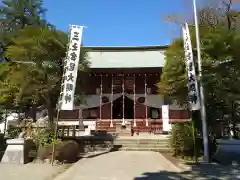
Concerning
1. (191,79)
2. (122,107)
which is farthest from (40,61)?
(122,107)

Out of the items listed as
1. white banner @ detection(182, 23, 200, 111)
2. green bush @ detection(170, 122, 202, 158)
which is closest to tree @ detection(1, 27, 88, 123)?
white banner @ detection(182, 23, 200, 111)

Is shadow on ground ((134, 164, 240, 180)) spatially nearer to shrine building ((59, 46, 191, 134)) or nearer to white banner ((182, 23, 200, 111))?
white banner ((182, 23, 200, 111))

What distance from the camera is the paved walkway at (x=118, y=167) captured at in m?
9.90

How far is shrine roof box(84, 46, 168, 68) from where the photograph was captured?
24.5 m

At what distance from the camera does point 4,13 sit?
94.0 feet

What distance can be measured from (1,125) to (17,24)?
8.98m

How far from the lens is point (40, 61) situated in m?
14.9

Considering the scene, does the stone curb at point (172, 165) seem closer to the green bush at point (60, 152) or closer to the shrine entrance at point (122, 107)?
the green bush at point (60, 152)

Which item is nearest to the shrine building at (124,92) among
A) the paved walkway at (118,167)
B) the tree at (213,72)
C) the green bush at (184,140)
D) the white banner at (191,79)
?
the tree at (213,72)

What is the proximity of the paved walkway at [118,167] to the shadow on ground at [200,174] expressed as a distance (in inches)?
11.0

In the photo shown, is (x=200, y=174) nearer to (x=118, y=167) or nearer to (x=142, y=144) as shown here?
(x=118, y=167)

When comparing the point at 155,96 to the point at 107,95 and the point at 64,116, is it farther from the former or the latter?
the point at 64,116

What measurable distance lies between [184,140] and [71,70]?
5.29 meters

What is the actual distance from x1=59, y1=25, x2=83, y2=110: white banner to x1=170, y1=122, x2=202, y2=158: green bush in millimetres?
4338
